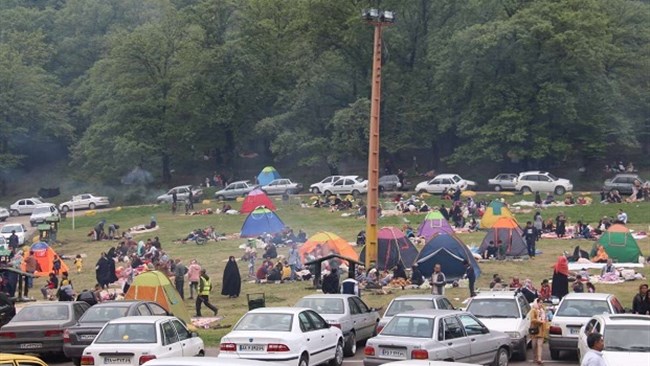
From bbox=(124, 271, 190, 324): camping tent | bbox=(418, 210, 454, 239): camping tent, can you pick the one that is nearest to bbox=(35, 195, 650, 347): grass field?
bbox=(124, 271, 190, 324): camping tent

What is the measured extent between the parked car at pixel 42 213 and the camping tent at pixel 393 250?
29.5 metres

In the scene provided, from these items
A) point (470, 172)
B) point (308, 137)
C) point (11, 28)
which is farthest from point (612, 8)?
point (11, 28)

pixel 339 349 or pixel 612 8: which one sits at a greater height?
pixel 612 8

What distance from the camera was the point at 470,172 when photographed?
243 feet

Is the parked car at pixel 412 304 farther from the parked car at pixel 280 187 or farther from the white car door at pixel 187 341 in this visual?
the parked car at pixel 280 187

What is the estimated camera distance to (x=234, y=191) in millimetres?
69125

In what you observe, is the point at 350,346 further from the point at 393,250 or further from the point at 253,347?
the point at 393,250

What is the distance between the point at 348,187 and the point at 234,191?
7.78 metres

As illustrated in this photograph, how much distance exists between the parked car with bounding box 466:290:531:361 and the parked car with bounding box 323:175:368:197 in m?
43.2

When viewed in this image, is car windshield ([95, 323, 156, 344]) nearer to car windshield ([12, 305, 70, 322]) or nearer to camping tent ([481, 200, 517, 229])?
car windshield ([12, 305, 70, 322])

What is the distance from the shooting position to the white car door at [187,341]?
19000mm

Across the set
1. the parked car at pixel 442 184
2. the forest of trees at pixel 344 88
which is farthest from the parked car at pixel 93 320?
the forest of trees at pixel 344 88

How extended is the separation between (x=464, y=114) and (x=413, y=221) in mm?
18606

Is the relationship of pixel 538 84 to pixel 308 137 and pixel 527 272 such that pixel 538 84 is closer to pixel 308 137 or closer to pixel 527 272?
pixel 308 137
